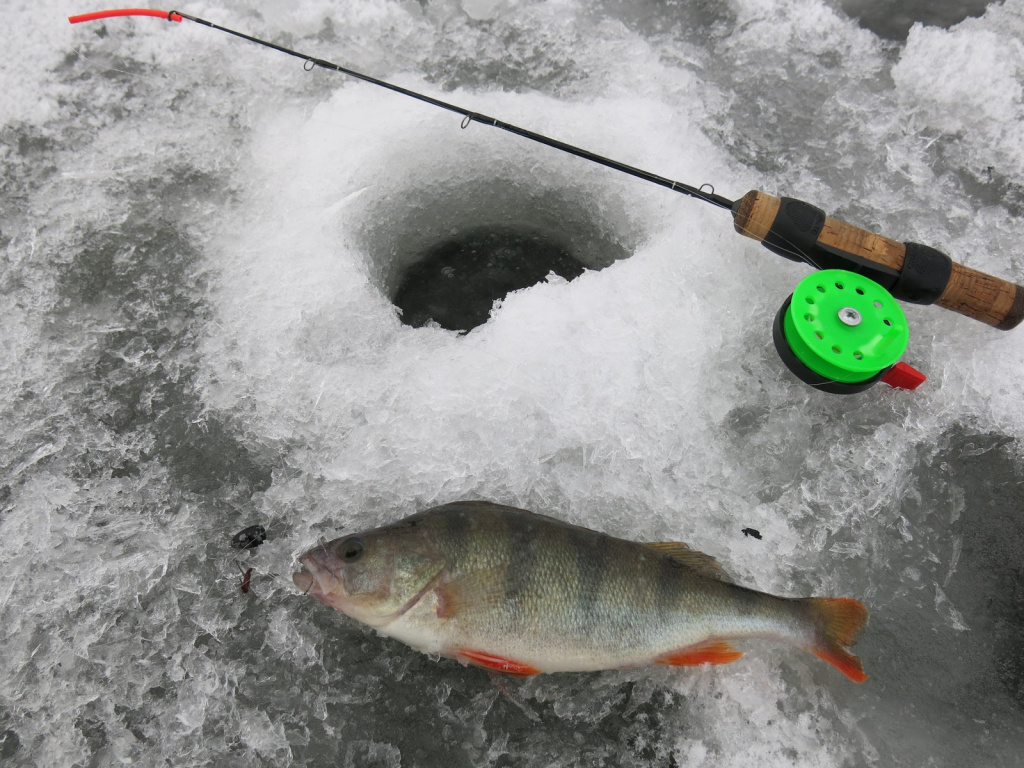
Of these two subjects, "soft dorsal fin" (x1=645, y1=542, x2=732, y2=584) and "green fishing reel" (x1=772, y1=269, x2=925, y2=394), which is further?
"green fishing reel" (x1=772, y1=269, x2=925, y2=394)

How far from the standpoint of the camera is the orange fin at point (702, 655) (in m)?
1.78

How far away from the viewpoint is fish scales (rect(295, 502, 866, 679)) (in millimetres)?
1686

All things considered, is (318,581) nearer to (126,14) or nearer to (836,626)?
(836,626)

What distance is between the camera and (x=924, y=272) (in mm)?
2109

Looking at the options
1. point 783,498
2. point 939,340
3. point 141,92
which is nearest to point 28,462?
point 141,92

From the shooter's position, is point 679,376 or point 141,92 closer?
point 679,376

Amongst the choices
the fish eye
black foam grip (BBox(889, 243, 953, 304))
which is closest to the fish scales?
the fish eye

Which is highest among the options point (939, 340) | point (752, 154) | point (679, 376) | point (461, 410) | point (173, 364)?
point (752, 154)

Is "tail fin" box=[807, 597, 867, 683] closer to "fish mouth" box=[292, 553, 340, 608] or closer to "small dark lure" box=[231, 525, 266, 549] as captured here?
"fish mouth" box=[292, 553, 340, 608]

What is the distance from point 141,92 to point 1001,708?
13.8 feet

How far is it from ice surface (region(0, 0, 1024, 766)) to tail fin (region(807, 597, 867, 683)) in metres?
0.19

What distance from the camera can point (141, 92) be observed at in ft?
9.70

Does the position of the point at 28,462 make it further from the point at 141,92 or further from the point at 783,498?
the point at 783,498

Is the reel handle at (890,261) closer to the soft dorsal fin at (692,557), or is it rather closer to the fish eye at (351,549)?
the soft dorsal fin at (692,557)
